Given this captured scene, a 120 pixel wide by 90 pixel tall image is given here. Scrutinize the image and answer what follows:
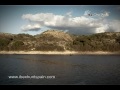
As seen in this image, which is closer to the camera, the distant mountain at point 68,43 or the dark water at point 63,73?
the dark water at point 63,73

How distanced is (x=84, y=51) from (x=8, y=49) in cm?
1389

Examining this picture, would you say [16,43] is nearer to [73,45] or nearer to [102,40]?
[73,45]

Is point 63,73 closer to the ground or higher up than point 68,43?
closer to the ground

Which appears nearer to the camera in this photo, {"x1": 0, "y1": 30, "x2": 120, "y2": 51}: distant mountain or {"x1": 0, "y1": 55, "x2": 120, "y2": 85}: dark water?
{"x1": 0, "y1": 55, "x2": 120, "y2": 85}: dark water

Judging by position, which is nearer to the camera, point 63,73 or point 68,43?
point 63,73

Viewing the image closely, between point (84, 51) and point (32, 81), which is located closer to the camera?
point (32, 81)
